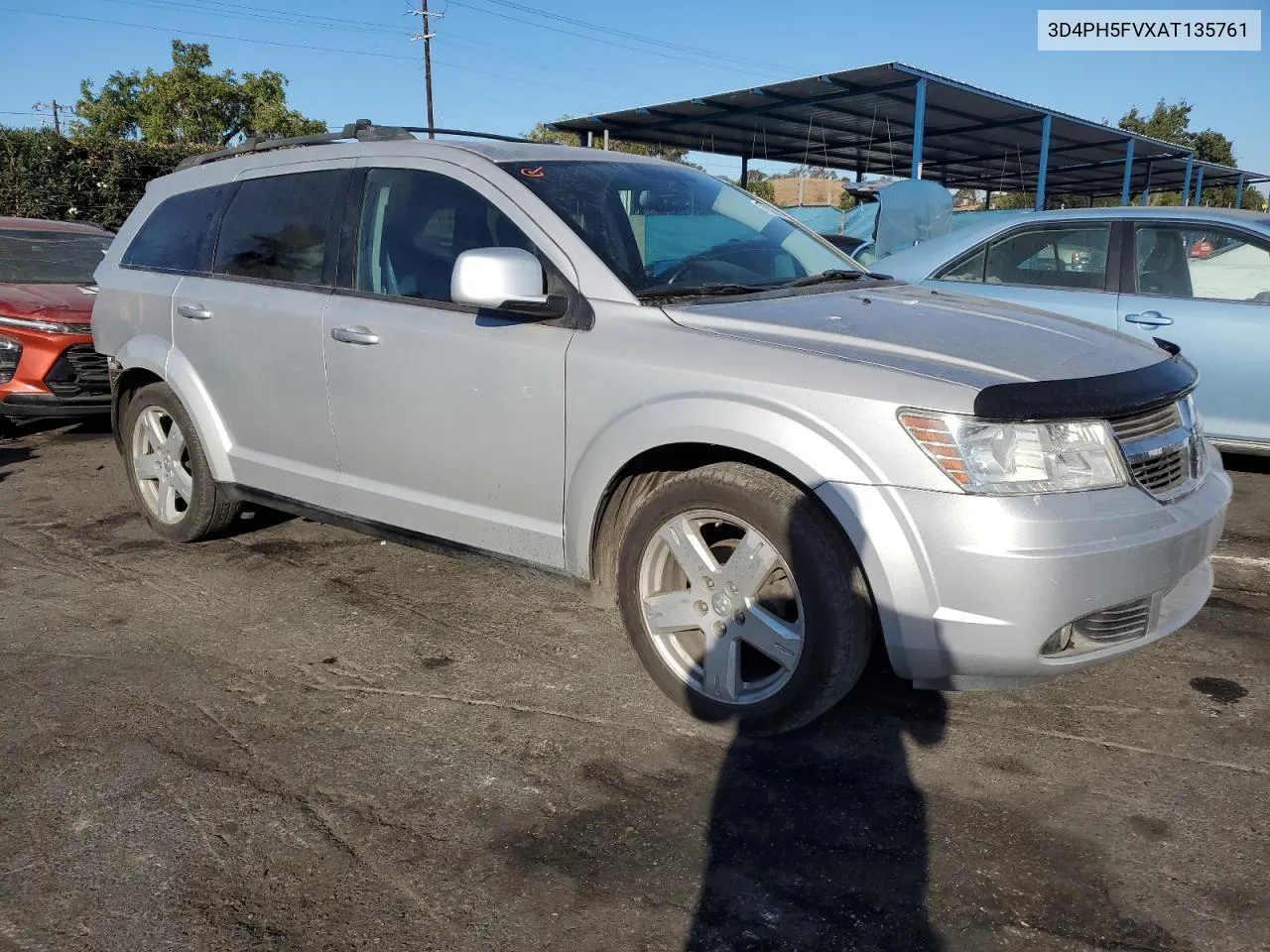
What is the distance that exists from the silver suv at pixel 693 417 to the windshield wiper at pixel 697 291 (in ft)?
0.06

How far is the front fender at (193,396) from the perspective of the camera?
464cm

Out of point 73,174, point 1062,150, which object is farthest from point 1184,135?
point 73,174

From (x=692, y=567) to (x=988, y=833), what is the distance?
106 cm

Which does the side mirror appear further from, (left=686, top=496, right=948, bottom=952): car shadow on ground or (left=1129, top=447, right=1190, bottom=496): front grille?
(left=1129, top=447, right=1190, bottom=496): front grille

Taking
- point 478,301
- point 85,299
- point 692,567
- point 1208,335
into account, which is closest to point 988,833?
point 692,567

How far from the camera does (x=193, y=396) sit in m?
4.70

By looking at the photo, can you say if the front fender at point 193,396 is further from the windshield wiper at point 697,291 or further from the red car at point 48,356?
the red car at point 48,356

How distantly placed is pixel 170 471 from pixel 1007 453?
13.1ft

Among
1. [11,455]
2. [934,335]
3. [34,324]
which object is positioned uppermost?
[934,335]

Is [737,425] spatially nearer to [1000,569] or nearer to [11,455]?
[1000,569]

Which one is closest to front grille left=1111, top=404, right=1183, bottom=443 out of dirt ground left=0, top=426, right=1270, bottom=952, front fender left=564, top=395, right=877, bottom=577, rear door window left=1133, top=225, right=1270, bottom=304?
front fender left=564, top=395, right=877, bottom=577

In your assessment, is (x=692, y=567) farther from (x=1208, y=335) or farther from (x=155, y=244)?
(x=1208, y=335)

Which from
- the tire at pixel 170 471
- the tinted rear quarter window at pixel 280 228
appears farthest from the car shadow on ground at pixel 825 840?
the tire at pixel 170 471

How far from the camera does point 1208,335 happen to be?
5.72 metres
